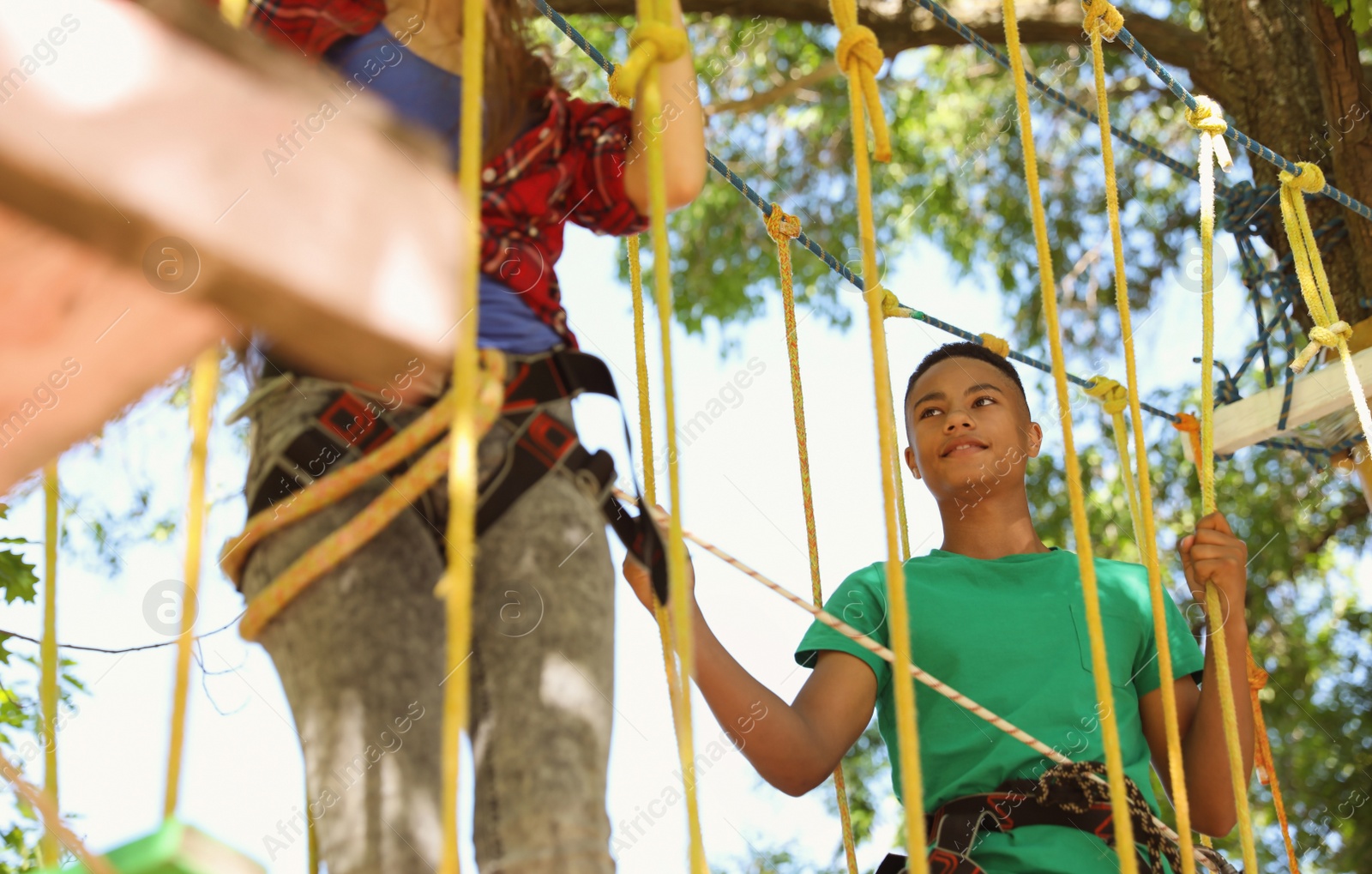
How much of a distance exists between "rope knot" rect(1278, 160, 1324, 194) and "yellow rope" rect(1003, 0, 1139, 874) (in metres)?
1.17

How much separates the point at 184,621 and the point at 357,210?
39 centimetres

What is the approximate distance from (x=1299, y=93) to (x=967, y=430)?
1.43 meters

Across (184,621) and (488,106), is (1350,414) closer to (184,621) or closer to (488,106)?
(488,106)

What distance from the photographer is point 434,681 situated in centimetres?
109

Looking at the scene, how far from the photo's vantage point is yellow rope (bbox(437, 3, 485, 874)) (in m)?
0.91

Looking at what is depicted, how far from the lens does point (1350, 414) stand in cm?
271

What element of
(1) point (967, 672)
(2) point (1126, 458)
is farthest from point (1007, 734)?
(2) point (1126, 458)

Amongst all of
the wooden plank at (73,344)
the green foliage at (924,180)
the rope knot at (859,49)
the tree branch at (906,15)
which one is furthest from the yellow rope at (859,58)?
the green foliage at (924,180)

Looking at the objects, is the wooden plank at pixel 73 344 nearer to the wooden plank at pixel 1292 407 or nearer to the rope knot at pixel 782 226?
the rope knot at pixel 782 226

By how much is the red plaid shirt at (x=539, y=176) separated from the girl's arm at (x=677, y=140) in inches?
0.8

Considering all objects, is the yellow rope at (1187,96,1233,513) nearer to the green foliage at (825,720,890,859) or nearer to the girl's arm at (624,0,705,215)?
the girl's arm at (624,0,705,215)

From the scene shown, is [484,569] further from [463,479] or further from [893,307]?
[893,307]

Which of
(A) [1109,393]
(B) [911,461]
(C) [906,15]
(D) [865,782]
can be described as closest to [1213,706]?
(B) [911,461]

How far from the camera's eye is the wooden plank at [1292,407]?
2.62 meters
